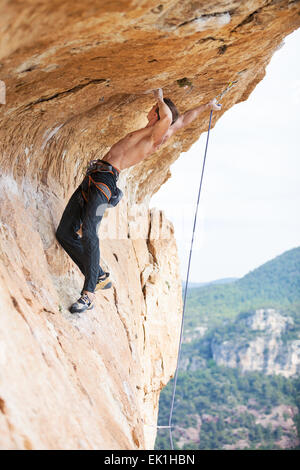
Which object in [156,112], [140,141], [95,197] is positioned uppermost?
[156,112]

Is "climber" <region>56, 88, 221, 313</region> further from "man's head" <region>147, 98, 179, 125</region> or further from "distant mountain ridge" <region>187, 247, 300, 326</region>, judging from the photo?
"distant mountain ridge" <region>187, 247, 300, 326</region>

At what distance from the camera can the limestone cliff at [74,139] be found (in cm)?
262

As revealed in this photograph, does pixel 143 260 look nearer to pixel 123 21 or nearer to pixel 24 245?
pixel 24 245

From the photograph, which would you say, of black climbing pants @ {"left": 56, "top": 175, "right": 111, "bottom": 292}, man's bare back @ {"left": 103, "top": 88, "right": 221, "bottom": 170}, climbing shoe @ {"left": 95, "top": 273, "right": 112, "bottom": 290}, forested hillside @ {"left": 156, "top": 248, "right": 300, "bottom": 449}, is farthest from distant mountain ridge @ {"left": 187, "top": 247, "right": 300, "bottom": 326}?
black climbing pants @ {"left": 56, "top": 175, "right": 111, "bottom": 292}

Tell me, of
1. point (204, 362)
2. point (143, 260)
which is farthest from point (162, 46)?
point (204, 362)

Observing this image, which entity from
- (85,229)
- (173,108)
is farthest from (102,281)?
(173,108)

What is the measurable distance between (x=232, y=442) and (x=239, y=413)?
572 centimetres

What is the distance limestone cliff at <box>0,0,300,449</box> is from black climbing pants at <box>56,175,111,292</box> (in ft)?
0.65

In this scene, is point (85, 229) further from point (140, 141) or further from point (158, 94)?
point (158, 94)

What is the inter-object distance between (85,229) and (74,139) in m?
1.65

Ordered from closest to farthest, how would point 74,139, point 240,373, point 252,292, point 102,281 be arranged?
1. point 102,281
2. point 74,139
3. point 240,373
4. point 252,292

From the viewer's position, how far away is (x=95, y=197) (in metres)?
4.76

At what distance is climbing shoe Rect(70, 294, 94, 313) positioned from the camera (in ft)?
15.3

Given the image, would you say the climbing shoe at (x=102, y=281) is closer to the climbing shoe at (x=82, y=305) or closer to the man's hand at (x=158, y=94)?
the climbing shoe at (x=82, y=305)
